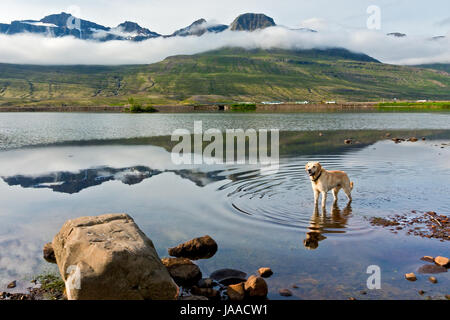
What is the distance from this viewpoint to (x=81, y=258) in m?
10.5

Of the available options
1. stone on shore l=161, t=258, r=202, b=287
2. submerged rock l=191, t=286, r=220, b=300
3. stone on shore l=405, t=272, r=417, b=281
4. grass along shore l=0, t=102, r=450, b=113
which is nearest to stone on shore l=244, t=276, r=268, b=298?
submerged rock l=191, t=286, r=220, b=300

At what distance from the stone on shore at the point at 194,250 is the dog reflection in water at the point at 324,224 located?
3.75 metres

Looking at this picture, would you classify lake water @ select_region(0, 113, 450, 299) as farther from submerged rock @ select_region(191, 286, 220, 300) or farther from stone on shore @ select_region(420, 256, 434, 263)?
submerged rock @ select_region(191, 286, 220, 300)

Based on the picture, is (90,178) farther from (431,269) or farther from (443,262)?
(443,262)

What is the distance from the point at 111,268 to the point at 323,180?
474 inches

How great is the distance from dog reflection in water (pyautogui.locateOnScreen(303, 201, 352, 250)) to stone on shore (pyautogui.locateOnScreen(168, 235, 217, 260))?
3755mm

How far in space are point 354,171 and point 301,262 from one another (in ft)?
61.1

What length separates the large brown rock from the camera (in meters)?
10.0

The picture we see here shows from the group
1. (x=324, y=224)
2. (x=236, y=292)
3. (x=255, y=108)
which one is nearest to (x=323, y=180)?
(x=324, y=224)

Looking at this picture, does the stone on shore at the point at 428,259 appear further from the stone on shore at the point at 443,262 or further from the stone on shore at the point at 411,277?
the stone on shore at the point at 411,277

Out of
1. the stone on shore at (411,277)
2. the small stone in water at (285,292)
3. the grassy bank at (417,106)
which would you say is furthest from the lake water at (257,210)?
the grassy bank at (417,106)

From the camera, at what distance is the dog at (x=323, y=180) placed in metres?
18.4

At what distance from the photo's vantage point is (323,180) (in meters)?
19.0
